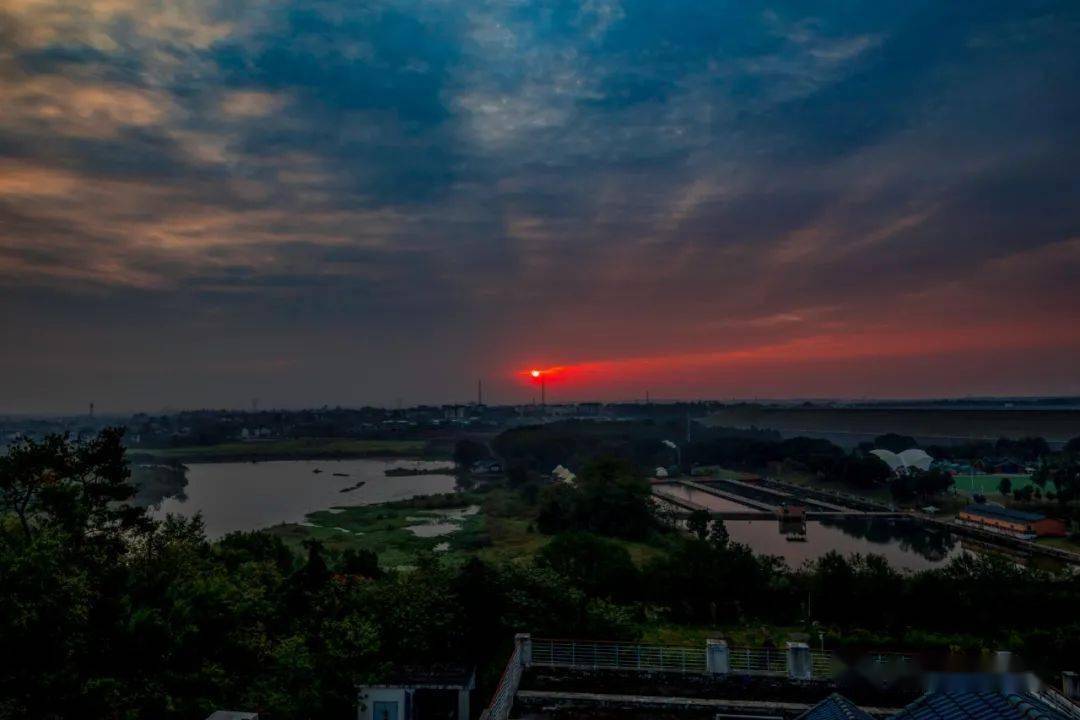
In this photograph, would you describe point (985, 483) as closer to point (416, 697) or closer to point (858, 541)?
point (858, 541)

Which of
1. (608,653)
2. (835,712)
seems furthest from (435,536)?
(835,712)

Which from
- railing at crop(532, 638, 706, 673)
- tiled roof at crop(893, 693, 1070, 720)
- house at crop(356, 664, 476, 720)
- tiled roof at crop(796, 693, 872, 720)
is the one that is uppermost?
tiled roof at crop(893, 693, 1070, 720)

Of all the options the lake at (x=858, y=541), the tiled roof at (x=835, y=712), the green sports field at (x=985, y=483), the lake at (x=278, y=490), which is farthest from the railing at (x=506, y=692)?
the green sports field at (x=985, y=483)

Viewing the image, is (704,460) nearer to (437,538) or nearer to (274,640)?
(437,538)

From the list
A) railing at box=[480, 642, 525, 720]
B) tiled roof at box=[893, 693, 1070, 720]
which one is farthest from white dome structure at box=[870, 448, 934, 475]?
tiled roof at box=[893, 693, 1070, 720]

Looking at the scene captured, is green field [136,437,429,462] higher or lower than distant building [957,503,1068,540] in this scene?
higher

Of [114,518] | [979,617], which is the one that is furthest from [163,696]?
[979,617]

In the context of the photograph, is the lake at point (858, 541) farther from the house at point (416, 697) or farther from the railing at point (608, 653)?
the house at point (416, 697)

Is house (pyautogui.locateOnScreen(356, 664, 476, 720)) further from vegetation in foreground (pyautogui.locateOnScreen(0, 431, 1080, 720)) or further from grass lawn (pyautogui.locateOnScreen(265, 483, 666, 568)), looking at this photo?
grass lawn (pyautogui.locateOnScreen(265, 483, 666, 568))
